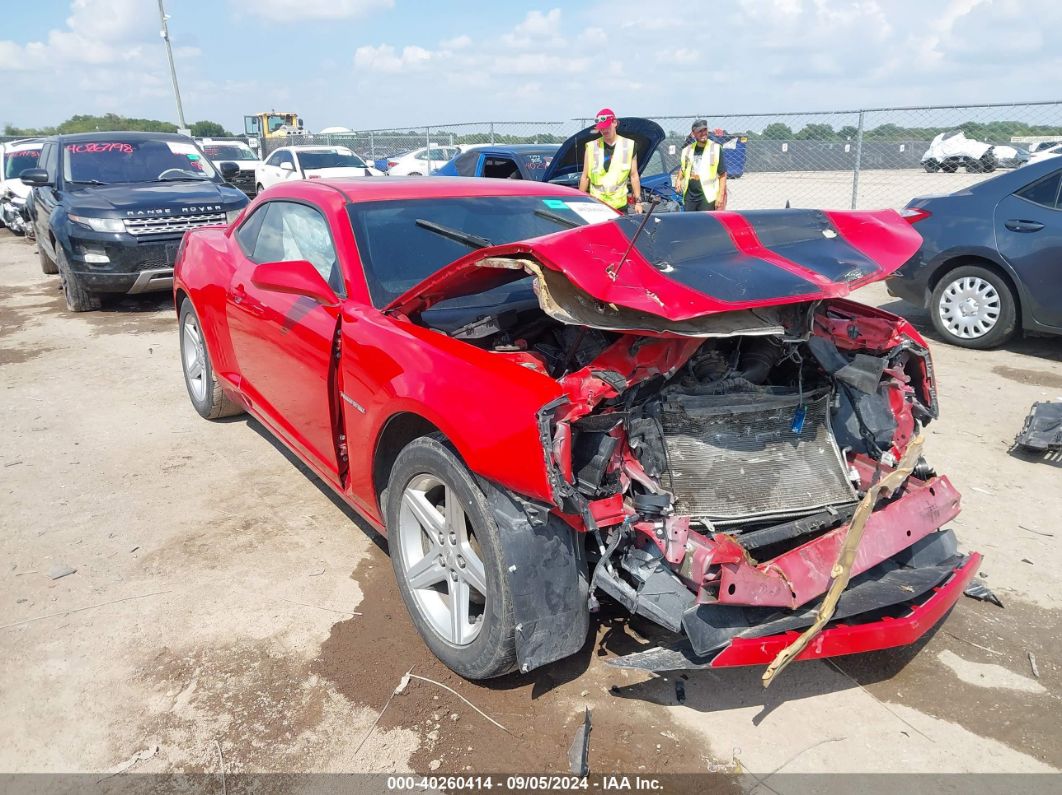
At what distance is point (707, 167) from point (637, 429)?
7.43m

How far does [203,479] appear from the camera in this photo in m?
4.47

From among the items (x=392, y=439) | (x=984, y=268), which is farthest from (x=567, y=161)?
(x=392, y=439)

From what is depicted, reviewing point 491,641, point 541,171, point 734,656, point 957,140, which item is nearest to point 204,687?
point 491,641

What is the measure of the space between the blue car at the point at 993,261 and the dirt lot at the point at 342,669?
7.03 ft

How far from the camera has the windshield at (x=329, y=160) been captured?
55.5 feet

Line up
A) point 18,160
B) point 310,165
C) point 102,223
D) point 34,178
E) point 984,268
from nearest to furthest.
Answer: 1. point 984,268
2. point 102,223
3. point 34,178
4. point 18,160
5. point 310,165

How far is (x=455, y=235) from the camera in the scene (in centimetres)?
349

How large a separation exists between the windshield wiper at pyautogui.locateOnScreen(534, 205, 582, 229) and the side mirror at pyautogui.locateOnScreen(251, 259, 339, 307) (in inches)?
46.4

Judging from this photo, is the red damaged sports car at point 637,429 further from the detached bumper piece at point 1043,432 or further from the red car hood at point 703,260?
the detached bumper piece at point 1043,432

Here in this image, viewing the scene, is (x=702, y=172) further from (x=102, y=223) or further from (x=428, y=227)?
(x=102, y=223)

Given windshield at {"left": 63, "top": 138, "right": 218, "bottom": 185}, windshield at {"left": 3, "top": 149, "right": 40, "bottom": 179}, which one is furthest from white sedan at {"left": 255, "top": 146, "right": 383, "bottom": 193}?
windshield at {"left": 63, "top": 138, "right": 218, "bottom": 185}

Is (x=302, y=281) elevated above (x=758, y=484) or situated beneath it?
elevated above

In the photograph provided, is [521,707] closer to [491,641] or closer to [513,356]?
[491,641]

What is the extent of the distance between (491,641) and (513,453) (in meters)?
A: 0.65
